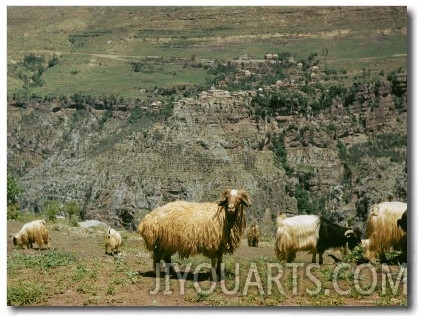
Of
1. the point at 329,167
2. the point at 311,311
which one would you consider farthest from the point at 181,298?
the point at 329,167

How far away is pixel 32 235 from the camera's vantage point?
11.0m

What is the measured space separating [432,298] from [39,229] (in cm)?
540

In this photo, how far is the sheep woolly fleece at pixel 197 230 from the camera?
947 centimetres

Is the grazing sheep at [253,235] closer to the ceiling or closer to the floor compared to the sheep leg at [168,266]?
closer to the ceiling

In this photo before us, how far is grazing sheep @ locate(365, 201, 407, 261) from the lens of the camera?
10.3 m

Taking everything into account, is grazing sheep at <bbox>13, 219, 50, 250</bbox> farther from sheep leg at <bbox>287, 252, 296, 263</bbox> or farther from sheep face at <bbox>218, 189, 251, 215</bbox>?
sheep leg at <bbox>287, 252, 296, 263</bbox>

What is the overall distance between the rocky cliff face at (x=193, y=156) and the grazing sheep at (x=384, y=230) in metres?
1.04

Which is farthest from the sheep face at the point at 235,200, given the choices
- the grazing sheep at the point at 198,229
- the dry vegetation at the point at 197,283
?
the dry vegetation at the point at 197,283

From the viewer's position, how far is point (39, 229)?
11.1 meters

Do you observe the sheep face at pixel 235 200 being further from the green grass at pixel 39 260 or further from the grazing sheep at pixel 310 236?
the green grass at pixel 39 260

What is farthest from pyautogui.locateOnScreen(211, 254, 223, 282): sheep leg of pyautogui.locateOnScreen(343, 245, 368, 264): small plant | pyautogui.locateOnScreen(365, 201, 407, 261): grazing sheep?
pyautogui.locateOnScreen(365, 201, 407, 261): grazing sheep

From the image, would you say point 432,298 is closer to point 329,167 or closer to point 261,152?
point 329,167

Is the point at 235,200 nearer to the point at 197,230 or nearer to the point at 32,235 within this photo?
the point at 197,230

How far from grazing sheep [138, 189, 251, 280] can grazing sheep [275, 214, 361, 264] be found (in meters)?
1.23
